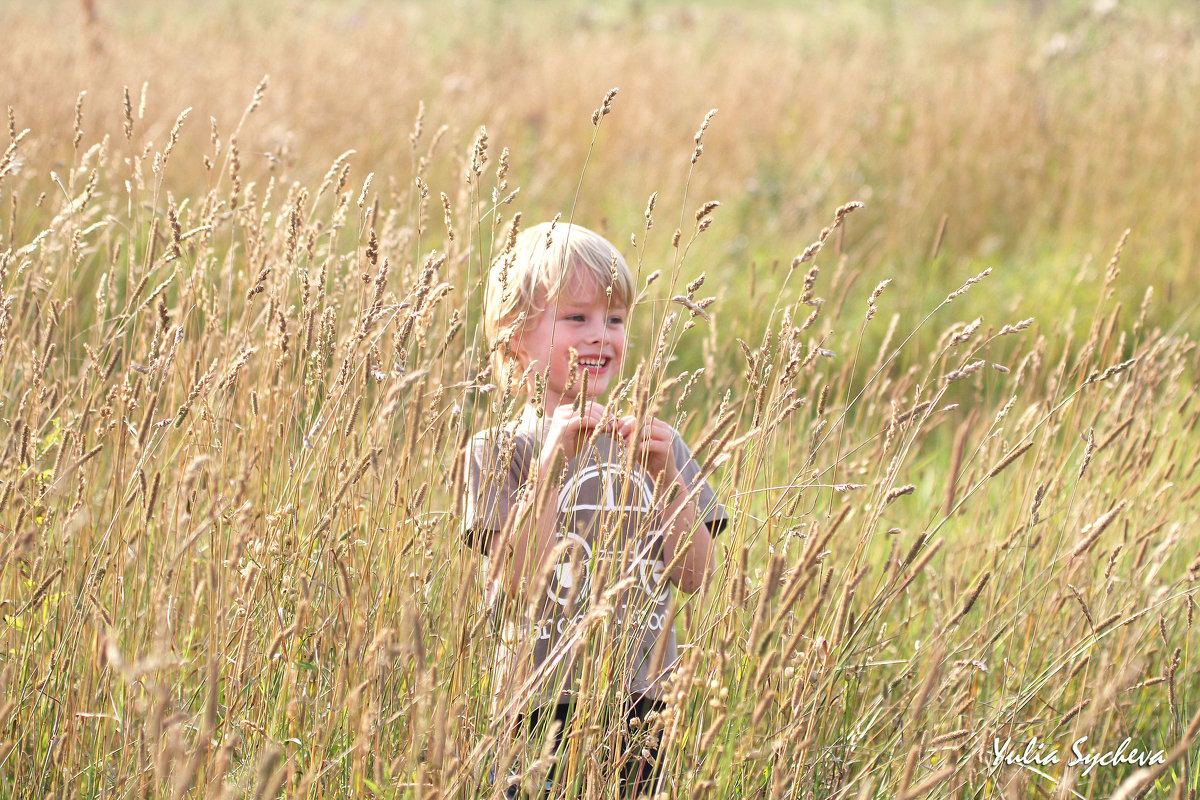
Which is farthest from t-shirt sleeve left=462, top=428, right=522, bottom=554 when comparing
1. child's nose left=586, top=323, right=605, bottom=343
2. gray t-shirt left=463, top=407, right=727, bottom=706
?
child's nose left=586, top=323, right=605, bottom=343

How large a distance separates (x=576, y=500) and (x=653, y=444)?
0.19 m

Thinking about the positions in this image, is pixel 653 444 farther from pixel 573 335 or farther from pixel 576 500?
pixel 573 335

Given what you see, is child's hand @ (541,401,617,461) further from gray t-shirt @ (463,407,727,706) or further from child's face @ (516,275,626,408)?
child's face @ (516,275,626,408)

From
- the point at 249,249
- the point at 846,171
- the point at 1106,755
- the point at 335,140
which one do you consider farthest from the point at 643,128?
the point at 1106,755

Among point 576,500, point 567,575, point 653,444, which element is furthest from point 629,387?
point 567,575

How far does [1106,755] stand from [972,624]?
1.28 ft

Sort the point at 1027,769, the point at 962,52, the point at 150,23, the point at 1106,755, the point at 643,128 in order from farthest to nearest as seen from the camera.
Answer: the point at 150,23, the point at 962,52, the point at 643,128, the point at 1106,755, the point at 1027,769

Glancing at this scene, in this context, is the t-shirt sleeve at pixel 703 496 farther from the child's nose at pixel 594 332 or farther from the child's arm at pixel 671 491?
the child's nose at pixel 594 332

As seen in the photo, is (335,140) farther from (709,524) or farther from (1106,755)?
(1106,755)

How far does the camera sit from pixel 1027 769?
5.28 ft

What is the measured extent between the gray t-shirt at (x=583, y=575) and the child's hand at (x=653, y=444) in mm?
32

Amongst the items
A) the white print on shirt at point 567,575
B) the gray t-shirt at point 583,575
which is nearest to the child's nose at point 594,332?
the gray t-shirt at point 583,575

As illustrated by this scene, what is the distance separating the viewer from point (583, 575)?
1638 mm

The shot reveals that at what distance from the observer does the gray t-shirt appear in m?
1.16
